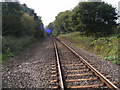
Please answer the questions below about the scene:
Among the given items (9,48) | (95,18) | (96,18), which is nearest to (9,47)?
(9,48)

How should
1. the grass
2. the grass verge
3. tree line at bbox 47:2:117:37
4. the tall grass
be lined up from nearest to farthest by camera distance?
1. the grass
2. the grass verge
3. the tall grass
4. tree line at bbox 47:2:117:37

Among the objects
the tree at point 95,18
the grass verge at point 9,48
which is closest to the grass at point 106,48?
the tree at point 95,18

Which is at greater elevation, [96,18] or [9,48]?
[96,18]

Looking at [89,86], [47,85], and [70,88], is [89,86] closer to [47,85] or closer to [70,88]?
[70,88]

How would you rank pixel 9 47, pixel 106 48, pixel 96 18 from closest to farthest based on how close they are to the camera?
1. pixel 106 48
2. pixel 9 47
3. pixel 96 18

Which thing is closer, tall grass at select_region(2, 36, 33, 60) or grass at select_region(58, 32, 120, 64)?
grass at select_region(58, 32, 120, 64)

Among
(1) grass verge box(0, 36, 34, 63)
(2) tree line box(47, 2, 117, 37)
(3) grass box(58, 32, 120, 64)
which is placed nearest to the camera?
(3) grass box(58, 32, 120, 64)

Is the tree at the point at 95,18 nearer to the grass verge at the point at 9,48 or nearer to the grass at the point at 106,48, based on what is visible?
the grass at the point at 106,48

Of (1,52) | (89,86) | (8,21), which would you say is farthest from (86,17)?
(89,86)

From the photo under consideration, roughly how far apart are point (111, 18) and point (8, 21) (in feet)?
47.0

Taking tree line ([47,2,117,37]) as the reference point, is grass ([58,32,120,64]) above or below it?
below

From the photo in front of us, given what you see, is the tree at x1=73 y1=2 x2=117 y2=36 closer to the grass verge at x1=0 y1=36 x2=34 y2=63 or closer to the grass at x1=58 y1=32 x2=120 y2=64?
the grass at x1=58 y1=32 x2=120 y2=64

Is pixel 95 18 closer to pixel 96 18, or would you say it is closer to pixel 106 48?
pixel 96 18

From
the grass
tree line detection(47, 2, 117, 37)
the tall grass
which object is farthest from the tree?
the tall grass
